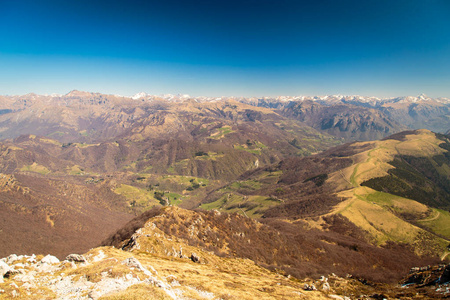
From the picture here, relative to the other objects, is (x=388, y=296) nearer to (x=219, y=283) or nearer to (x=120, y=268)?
(x=219, y=283)

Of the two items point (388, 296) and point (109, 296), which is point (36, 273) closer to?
point (109, 296)

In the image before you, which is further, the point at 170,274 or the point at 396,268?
the point at 396,268

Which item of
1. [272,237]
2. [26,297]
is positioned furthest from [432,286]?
[26,297]

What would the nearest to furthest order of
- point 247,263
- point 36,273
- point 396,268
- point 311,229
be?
1. point 36,273
2. point 247,263
3. point 396,268
4. point 311,229

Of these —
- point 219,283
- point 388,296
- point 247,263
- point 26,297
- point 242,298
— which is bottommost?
point 247,263

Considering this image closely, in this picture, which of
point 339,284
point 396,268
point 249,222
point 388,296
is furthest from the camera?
point 249,222

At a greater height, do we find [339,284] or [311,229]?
[339,284]

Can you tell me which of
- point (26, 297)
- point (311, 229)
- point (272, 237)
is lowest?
point (311, 229)

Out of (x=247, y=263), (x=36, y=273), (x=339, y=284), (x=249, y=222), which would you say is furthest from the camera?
(x=249, y=222)

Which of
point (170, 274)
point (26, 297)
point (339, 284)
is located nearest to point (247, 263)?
point (339, 284)
